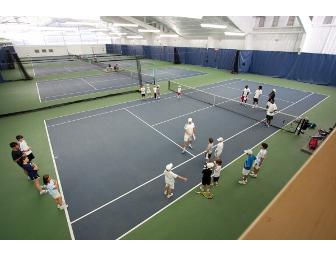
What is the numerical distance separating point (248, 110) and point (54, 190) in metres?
14.9

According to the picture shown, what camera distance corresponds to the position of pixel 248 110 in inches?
659

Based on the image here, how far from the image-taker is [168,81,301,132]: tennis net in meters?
13.9

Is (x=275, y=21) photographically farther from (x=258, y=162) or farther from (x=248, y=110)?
(x=258, y=162)

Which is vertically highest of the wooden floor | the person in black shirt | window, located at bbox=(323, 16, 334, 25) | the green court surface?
window, located at bbox=(323, 16, 334, 25)

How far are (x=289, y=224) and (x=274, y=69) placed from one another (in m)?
32.3

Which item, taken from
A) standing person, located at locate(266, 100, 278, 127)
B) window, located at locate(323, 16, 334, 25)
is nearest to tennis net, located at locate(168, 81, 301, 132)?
standing person, located at locate(266, 100, 278, 127)

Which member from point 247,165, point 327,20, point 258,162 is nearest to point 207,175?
point 247,165

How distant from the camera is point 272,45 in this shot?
1218 inches

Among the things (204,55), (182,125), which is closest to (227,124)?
(182,125)

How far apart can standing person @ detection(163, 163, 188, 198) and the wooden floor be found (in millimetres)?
5124

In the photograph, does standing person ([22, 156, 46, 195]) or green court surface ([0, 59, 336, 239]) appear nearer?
green court surface ([0, 59, 336, 239])

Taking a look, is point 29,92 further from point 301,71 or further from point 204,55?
point 301,71

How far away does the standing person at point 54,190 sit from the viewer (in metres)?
6.91

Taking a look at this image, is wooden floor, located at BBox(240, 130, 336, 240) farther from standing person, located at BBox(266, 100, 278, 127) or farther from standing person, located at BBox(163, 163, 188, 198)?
standing person, located at BBox(266, 100, 278, 127)
